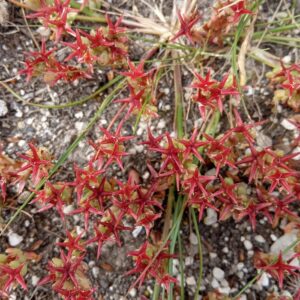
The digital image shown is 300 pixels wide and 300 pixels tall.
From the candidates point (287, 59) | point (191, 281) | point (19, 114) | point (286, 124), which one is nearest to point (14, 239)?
point (19, 114)

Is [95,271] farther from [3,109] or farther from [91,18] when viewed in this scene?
[91,18]

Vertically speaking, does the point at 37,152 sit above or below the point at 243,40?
below

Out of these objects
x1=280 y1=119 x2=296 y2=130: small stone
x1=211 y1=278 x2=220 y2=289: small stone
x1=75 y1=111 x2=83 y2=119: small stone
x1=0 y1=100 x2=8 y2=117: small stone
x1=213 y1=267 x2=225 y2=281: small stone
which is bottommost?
x1=211 y1=278 x2=220 y2=289: small stone

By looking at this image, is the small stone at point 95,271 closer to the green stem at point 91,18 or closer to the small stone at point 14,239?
the small stone at point 14,239

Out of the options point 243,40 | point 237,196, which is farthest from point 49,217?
point 243,40

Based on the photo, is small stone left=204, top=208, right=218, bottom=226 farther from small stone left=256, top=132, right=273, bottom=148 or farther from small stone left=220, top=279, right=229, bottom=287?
small stone left=256, top=132, right=273, bottom=148

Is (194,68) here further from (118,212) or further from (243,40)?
(118,212)

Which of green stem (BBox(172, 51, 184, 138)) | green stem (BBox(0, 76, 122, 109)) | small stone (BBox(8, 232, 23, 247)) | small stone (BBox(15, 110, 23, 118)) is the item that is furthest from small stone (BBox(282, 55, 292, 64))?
small stone (BBox(8, 232, 23, 247))

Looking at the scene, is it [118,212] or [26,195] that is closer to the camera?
[118,212]

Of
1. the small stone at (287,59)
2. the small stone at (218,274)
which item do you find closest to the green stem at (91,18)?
the small stone at (287,59)
